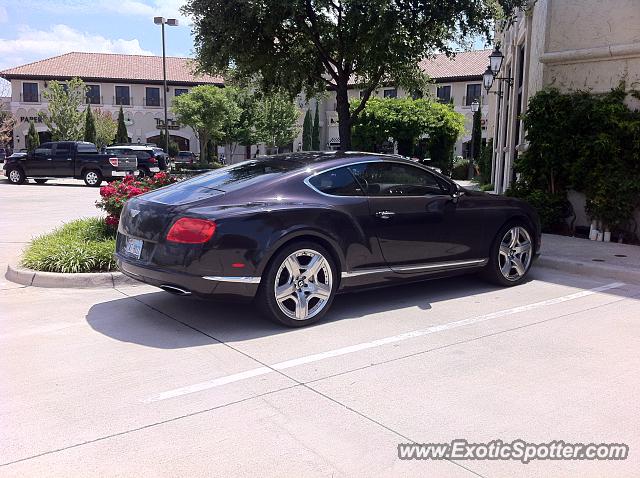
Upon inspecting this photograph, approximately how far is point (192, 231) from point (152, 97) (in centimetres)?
5400

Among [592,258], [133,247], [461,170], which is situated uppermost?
[461,170]

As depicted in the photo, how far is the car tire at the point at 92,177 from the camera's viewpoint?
965 inches

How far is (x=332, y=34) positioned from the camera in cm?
1124

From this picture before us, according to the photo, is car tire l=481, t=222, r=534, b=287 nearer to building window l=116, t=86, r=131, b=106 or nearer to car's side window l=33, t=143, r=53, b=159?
car's side window l=33, t=143, r=53, b=159

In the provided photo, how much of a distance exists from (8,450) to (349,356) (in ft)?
8.06

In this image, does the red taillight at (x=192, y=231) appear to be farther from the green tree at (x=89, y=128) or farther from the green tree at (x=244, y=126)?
the green tree at (x=89, y=128)

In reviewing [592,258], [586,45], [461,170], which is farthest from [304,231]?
[461,170]

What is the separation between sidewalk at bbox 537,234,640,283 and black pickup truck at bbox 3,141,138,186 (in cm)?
1907

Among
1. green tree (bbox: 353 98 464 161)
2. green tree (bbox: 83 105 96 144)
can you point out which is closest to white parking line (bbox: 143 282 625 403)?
green tree (bbox: 353 98 464 161)

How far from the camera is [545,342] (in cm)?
512

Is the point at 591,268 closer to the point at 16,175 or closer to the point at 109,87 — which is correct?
the point at 16,175

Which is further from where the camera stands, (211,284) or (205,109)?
(205,109)

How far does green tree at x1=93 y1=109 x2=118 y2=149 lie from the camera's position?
48.2 meters

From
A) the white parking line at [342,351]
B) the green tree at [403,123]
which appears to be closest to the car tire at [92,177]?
the green tree at [403,123]
